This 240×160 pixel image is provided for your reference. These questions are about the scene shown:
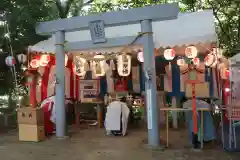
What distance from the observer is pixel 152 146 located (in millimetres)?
5957

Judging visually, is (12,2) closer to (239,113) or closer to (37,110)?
(37,110)

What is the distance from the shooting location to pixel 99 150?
5.98m

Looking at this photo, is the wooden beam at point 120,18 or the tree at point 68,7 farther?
the tree at point 68,7

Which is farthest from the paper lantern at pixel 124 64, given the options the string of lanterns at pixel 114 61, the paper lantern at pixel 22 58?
the paper lantern at pixel 22 58

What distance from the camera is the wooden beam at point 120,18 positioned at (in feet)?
19.1

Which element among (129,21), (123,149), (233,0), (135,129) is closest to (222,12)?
(233,0)

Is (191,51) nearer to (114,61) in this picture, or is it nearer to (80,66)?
(114,61)

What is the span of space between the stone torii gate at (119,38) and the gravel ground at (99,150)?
0.46m

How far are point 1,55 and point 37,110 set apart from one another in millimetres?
3118

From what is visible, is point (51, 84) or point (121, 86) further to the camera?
point (51, 84)

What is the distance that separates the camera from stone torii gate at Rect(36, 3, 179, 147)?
5.99 metres

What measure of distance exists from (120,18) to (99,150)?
281 cm

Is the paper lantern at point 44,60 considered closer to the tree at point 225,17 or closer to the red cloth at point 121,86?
the red cloth at point 121,86

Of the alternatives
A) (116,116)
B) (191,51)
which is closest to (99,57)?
(116,116)
